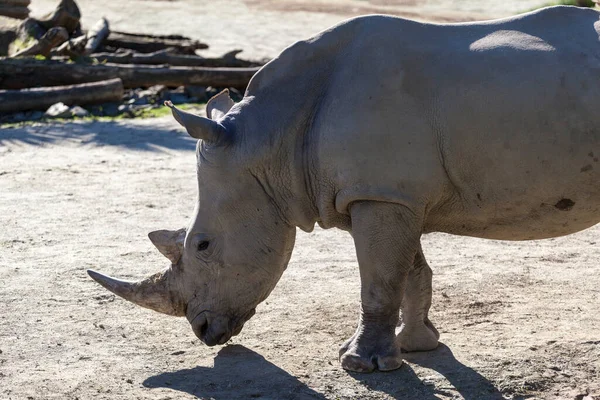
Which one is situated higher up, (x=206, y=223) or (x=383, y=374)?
(x=206, y=223)

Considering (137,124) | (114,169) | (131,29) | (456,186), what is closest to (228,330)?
(456,186)

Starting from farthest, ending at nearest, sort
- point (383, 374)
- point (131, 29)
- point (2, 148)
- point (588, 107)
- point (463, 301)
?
point (131, 29), point (2, 148), point (463, 301), point (383, 374), point (588, 107)

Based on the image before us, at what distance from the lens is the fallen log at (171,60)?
631 inches

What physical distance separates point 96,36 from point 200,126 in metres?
11.8

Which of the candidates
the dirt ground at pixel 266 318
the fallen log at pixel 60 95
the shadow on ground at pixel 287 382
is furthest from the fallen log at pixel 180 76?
the shadow on ground at pixel 287 382

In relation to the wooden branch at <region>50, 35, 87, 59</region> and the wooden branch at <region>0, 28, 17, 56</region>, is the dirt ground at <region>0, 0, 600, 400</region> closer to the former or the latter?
the wooden branch at <region>50, 35, 87, 59</region>

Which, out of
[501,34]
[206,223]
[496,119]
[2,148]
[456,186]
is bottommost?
[2,148]

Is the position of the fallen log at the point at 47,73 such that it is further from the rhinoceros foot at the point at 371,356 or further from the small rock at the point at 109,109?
the rhinoceros foot at the point at 371,356

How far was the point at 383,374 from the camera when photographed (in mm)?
5957

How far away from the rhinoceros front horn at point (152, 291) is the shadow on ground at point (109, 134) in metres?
5.89

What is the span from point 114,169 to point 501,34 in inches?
244

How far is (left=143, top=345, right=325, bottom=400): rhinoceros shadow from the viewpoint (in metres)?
5.73

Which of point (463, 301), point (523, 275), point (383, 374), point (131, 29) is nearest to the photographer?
point (383, 374)

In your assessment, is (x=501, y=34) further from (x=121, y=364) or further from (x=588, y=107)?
(x=121, y=364)
